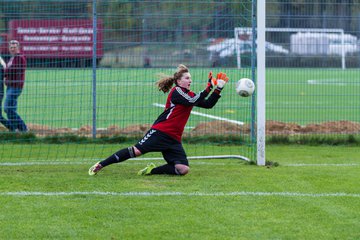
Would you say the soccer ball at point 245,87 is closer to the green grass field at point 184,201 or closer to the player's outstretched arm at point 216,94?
the player's outstretched arm at point 216,94

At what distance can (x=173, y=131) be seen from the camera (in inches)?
385

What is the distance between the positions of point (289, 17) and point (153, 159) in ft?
14.4

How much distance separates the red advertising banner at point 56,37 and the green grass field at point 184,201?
4.03 meters

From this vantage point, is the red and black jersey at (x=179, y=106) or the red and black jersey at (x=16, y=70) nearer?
the red and black jersey at (x=179, y=106)

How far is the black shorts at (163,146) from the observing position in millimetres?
9703

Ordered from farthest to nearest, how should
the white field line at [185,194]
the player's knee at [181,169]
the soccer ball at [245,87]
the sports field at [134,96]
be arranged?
the sports field at [134,96], the soccer ball at [245,87], the player's knee at [181,169], the white field line at [185,194]

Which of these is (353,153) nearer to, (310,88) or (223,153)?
(223,153)

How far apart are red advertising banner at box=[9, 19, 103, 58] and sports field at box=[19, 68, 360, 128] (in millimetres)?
496

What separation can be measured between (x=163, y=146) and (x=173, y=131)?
245 millimetres

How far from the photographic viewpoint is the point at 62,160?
1118cm

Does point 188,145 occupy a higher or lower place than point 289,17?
lower

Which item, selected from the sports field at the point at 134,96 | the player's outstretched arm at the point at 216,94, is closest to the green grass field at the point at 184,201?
the player's outstretched arm at the point at 216,94

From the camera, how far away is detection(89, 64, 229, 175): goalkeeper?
965cm

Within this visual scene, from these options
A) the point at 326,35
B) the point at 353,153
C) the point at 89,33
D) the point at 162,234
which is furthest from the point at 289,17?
the point at 162,234
